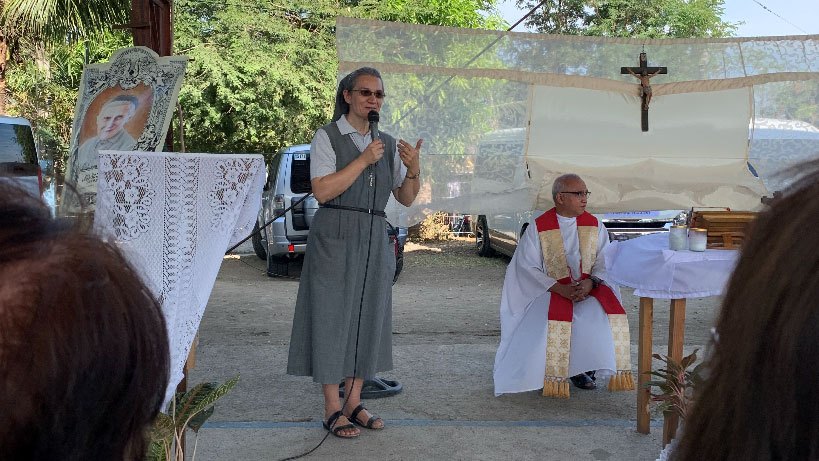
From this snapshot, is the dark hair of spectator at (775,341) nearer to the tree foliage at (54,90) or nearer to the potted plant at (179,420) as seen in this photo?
the potted plant at (179,420)

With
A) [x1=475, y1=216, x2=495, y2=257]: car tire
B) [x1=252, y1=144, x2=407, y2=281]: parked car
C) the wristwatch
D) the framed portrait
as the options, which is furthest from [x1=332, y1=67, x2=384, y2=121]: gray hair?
[x1=475, y1=216, x2=495, y2=257]: car tire

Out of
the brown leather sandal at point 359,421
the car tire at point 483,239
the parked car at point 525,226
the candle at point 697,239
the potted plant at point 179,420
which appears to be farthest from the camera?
the car tire at point 483,239

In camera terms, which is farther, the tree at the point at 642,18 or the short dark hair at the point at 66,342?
the tree at the point at 642,18

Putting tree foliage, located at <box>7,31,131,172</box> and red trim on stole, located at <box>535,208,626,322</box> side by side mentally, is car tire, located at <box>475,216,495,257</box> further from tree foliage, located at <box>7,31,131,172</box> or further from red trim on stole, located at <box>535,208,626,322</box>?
red trim on stole, located at <box>535,208,626,322</box>

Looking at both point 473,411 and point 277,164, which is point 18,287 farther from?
point 277,164

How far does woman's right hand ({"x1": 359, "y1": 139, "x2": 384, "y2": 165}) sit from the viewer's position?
391cm

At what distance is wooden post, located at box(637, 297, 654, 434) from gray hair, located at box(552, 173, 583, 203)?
964mm

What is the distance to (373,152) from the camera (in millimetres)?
3918

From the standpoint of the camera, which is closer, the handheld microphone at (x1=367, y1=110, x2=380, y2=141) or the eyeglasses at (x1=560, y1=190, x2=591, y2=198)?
the handheld microphone at (x1=367, y1=110, x2=380, y2=141)

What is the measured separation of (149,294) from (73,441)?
0.15m

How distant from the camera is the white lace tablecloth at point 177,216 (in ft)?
10.2

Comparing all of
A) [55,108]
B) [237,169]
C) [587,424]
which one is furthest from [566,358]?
[55,108]

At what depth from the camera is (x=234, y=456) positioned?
13.1 feet

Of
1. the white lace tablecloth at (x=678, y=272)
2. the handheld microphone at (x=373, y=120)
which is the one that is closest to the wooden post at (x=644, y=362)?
the white lace tablecloth at (x=678, y=272)
